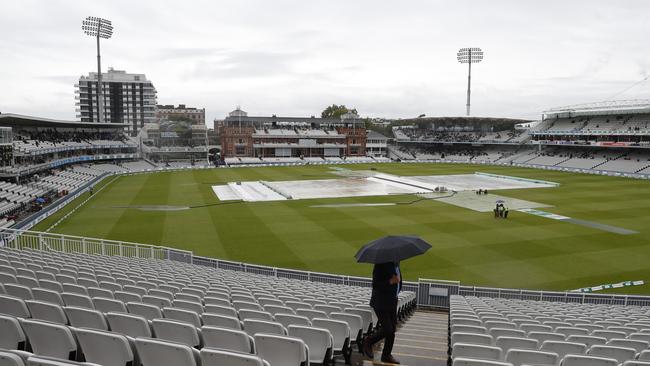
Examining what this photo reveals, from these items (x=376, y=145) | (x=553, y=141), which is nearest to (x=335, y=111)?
(x=376, y=145)

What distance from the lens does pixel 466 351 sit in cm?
578

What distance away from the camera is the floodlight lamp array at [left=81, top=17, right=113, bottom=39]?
8100 centimetres

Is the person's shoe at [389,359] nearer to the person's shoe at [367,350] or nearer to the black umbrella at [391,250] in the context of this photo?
the person's shoe at [367,350]

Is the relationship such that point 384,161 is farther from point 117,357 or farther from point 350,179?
point 117,357

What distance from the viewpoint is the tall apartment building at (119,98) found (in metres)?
156

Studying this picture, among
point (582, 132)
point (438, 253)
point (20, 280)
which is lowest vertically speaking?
point (438, 253)

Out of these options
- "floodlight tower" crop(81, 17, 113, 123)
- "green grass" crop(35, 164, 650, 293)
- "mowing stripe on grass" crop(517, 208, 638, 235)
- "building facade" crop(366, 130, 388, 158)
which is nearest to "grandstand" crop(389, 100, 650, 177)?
"building facade" crop(366, 130, 388, 158)

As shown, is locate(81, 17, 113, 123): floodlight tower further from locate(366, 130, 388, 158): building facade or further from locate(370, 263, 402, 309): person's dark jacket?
locate(370, 263, 402, 309): person's dark jacket

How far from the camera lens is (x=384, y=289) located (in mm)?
7395

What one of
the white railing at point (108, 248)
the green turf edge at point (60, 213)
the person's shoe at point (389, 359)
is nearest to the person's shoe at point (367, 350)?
the person's shoe at point (389, 359)

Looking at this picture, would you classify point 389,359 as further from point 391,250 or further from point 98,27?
point 98,27

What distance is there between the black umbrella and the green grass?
49.6 ft


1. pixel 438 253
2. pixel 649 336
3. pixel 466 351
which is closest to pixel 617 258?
pixel 438 253

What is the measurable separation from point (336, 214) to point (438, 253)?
1360 centimetres
